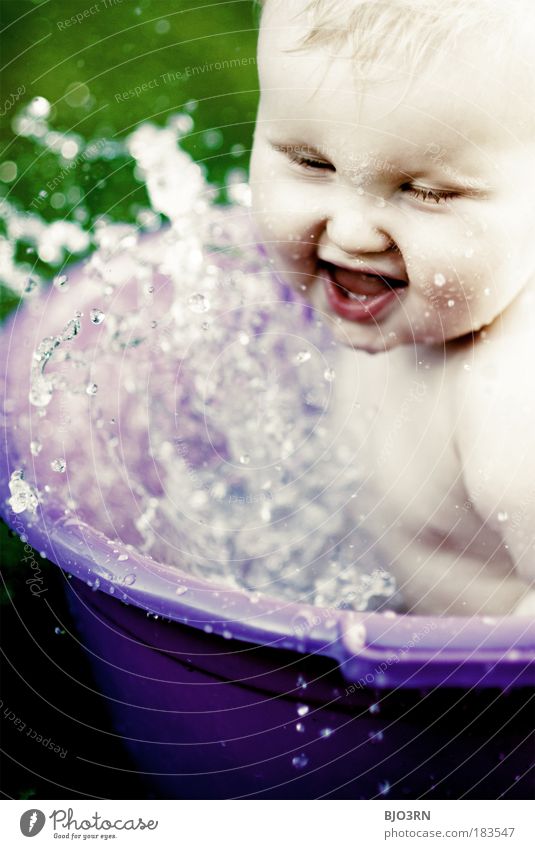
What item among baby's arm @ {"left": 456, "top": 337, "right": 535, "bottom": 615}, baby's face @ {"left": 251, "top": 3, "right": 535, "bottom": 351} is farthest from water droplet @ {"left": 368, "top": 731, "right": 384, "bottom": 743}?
baby's face @ {"left": 251, "top": 3, "right": 535, "bottom": 351}

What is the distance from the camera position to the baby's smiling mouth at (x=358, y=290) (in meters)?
0.58

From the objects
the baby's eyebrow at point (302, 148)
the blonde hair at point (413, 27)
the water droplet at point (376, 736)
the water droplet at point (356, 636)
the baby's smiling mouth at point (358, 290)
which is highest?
the blonde hair at point (413, 27)

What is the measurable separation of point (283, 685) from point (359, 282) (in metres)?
0.26

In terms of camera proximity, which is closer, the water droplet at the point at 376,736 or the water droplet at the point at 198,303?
the water droplet at the point at 376,736

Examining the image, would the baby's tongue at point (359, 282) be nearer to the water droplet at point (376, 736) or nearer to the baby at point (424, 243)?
the baby at point (424, 243)

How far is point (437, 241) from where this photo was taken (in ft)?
1.80

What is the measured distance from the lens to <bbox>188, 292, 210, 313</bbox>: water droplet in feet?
2.59

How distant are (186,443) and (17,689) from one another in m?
0.24

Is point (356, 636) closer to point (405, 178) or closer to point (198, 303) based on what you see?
point (405, 178)

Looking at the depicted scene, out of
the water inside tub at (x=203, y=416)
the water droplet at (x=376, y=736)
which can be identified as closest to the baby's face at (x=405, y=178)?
the water inside tub at (x=203, y=416)

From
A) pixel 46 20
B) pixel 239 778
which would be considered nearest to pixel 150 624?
pixel 239 778

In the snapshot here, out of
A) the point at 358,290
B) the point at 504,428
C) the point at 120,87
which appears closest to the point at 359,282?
the point at 358,290

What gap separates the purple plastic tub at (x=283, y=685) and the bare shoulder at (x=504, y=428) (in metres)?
0.14
